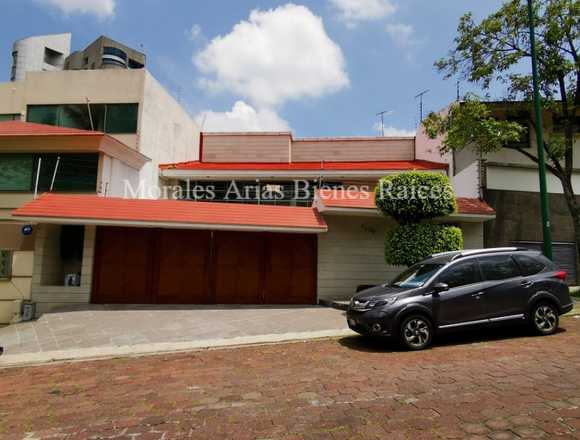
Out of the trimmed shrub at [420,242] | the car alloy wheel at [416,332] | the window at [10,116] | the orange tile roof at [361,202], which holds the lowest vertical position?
the car alloy wheel at [416,332]

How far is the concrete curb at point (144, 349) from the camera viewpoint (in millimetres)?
6949

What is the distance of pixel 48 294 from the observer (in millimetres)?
11867

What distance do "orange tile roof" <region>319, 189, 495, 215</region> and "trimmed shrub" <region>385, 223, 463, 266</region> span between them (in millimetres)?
1872

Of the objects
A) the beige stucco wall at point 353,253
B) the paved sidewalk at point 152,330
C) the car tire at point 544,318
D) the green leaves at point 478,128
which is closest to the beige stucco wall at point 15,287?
the paved sidewalk at point 152,330

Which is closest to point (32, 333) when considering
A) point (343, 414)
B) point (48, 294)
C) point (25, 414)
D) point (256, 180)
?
point (48, 294)

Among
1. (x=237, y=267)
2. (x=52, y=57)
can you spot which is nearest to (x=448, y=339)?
(x=237, y=267)

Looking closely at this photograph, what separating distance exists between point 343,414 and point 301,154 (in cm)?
1843

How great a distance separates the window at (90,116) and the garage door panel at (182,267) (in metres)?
7.36

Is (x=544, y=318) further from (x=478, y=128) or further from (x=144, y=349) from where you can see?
(x=144, y=349)

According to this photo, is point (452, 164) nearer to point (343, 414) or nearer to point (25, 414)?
point (343, 414)

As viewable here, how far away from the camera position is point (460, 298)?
679cm

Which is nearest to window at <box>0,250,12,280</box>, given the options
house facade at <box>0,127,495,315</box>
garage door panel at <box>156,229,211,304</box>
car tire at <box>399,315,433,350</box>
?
house facade at <box>0,127,495,315</box>

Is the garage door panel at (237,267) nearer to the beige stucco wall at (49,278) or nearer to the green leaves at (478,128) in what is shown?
the beige stucco wall at (49,278)

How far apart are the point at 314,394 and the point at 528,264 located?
5353 millimetres
